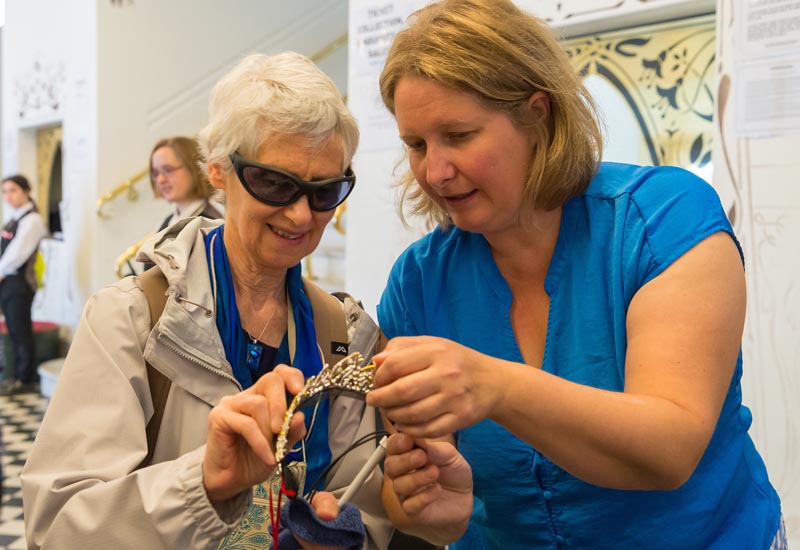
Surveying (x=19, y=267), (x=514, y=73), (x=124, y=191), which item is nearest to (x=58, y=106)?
(x=124, y=191)

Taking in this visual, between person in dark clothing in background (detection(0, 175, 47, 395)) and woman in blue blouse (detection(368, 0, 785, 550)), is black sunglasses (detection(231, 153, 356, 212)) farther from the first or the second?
person in dark clothing in background (detection(0, 175, 47, 395))

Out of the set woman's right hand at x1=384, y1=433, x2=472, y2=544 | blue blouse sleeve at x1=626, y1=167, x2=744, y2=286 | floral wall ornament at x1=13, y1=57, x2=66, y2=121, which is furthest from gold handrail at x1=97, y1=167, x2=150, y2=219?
blue blouse sleeve at x1=626, y1=167, x2=744, y2=286

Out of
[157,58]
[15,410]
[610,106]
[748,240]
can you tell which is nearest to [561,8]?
[610,106]

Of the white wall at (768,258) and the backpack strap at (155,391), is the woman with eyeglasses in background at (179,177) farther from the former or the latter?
the backpack strap at (155,391)

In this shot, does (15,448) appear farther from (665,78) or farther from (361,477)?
(361,477)

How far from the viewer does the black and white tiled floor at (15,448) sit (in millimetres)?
4641

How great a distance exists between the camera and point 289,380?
1.18 meters

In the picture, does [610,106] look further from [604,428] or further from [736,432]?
[604,428]

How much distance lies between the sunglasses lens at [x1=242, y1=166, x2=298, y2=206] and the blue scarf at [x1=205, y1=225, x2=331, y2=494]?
169 millimetres

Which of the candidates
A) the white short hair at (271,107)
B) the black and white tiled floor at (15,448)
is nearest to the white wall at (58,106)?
the black and white tiled floor at (15,448)

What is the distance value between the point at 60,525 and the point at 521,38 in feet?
3.65

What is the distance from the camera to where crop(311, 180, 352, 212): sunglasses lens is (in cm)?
158

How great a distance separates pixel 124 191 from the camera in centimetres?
779

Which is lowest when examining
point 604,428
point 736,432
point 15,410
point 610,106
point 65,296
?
point 15,410
